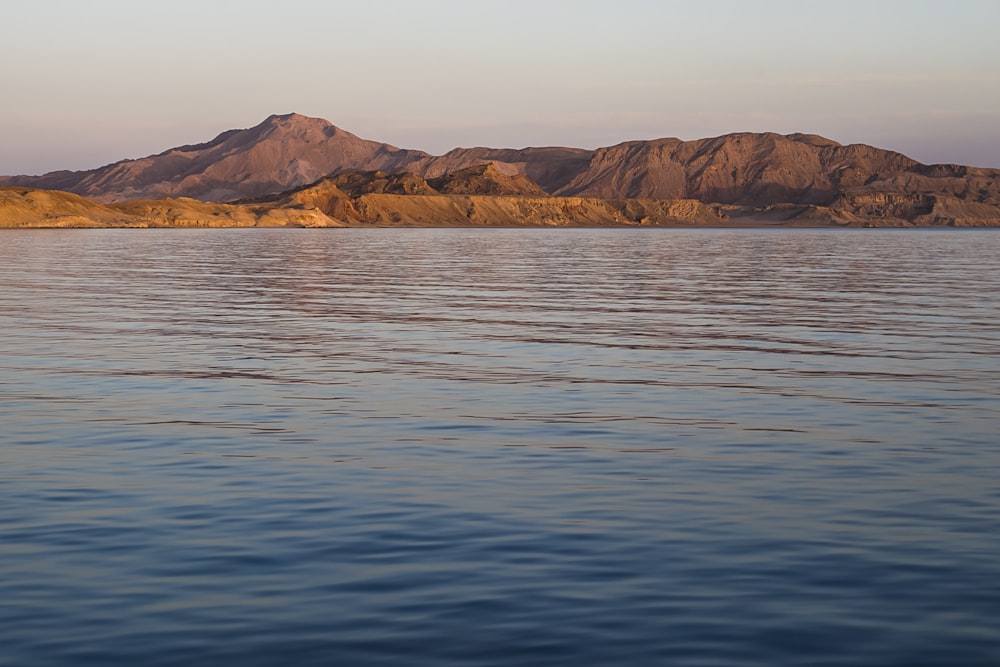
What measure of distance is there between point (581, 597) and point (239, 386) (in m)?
14.7

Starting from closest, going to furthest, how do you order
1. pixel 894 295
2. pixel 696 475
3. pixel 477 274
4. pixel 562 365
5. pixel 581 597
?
pixel 581 597
pixel 696 475
pixel 562 365
pixel 894 295
pixel 477 274

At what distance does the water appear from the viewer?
10.2m

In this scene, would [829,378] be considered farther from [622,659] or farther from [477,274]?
[477,274]

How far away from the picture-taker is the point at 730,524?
13875 millimetres

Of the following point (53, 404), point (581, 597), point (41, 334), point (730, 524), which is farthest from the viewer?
point (41, 334)

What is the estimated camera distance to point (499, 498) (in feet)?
49.6

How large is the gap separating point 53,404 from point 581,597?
46.1ft

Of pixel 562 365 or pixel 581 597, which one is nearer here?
pixel 581 597

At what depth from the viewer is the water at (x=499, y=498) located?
1025 cm

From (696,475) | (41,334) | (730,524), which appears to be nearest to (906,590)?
(730,524)

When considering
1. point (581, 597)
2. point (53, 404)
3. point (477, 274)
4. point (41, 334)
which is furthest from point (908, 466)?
point (477, 274)

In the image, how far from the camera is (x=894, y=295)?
53094mm

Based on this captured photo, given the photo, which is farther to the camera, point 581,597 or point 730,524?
point 730,524

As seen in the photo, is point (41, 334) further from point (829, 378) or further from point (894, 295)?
point (894, 295)
